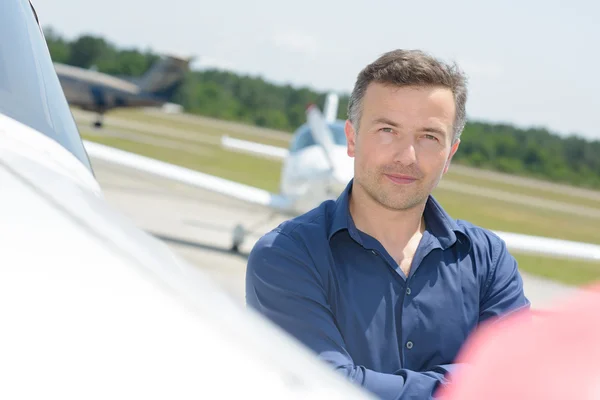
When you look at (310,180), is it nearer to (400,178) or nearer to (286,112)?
(400,178)

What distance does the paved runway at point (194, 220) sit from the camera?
370 inches

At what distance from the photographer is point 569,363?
20.1 inches

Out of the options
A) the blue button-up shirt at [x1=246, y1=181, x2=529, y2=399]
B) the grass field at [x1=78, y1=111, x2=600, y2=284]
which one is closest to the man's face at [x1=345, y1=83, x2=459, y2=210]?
the blue button-up shirt at [x1=246, y1=181, x2=529, y2=399]

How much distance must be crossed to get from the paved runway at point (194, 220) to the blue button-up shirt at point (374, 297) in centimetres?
496

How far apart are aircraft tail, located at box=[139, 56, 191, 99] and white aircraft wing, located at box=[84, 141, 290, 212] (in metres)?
27.4

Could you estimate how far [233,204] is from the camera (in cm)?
1667

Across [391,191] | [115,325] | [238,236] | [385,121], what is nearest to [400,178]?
[391,191]

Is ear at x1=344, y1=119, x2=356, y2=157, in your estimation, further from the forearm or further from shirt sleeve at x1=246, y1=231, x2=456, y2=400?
the forearm

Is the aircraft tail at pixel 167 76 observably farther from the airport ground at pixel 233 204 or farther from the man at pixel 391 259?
the man at pixel 391 259

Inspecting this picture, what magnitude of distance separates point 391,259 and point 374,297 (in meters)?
0.11

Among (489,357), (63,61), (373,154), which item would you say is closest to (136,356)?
(489,357)

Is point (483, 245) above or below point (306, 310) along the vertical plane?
above

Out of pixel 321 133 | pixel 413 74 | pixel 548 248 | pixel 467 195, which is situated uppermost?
pixel 413 74

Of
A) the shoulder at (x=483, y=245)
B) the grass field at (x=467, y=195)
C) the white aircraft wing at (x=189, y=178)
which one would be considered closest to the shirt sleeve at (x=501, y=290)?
the shoulder at (x=483, y=245)
